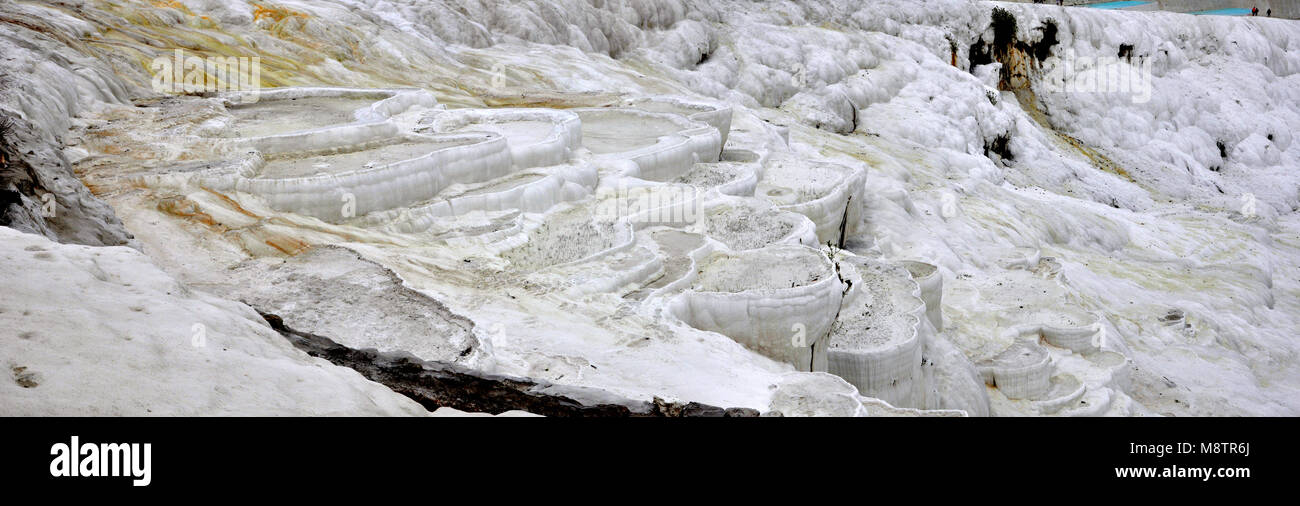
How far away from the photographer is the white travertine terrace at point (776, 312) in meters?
7.99

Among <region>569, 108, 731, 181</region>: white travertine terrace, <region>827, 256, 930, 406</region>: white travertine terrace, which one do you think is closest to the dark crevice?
<region>827, 256, 930, 406</region>: white travertine terrace

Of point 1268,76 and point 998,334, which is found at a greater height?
point 1268,76

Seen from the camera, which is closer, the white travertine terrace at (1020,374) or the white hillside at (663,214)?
the white hillside at (663,214)

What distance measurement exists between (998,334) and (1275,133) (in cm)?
2573

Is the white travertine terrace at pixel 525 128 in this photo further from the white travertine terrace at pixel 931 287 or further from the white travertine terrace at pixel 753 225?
the white travertine terrace at pixel 931 287

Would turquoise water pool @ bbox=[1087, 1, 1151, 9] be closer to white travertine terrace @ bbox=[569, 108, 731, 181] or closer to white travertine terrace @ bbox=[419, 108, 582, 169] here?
white travertine terrace @ bbox=[569, 108, 731, 181]

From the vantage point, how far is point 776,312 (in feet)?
26.2

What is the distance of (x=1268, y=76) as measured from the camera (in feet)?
110

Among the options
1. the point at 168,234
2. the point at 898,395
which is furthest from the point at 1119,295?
the point at 168,234

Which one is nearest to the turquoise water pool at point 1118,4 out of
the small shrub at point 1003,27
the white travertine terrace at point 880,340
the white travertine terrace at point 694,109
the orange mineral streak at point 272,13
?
the small shrub at point 1003,27

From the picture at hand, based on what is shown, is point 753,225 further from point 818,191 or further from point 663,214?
point 818,191

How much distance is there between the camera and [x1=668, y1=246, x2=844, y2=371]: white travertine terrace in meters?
7.99
